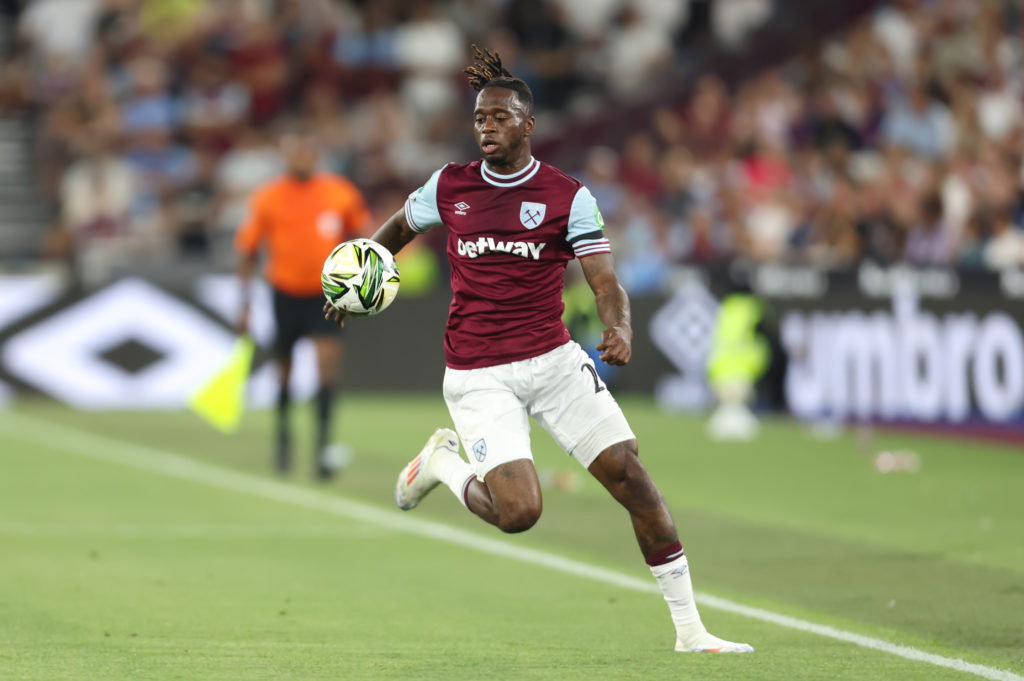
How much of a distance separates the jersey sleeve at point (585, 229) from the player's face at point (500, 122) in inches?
13.6

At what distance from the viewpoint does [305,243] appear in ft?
42.9

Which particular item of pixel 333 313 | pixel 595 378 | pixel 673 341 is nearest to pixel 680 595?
pixel 595 378

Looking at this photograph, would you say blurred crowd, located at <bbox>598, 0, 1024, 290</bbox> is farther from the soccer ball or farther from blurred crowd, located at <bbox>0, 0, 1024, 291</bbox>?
the soccer ball

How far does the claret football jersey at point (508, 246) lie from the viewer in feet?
22.8

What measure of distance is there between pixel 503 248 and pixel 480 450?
852mm

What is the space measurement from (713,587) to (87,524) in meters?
4.33

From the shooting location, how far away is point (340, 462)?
13703mm

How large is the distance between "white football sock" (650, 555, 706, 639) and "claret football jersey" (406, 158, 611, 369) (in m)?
1.06

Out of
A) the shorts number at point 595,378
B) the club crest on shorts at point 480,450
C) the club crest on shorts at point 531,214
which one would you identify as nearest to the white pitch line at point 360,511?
the shorts number at point 595,378

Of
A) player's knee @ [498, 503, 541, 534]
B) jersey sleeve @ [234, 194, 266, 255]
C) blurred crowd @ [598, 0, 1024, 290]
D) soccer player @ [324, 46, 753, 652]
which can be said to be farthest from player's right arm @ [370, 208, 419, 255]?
blurred crowd @ [598, 0, 1024, 290]

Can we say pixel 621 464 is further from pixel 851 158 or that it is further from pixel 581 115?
pixel 581 115

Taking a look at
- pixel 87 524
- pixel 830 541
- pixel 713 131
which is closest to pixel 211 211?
pixel 713 131

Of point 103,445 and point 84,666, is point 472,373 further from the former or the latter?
point 103,445

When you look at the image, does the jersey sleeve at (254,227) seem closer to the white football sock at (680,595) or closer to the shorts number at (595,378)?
the shorts number at (595,378)
